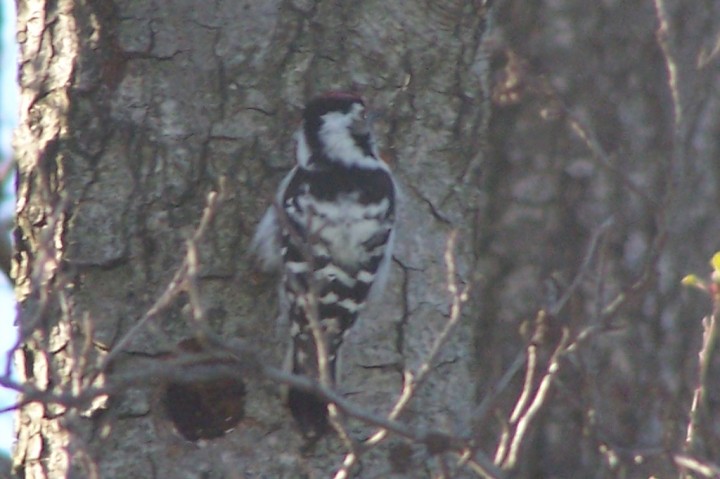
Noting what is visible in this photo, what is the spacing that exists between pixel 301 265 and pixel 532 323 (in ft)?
5.83

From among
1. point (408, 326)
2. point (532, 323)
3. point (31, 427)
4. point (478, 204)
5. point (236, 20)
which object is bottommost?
point (532, 323)

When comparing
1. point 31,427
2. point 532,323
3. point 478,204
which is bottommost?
point 532,323

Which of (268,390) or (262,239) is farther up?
(262,239)

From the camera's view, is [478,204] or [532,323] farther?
[532,323]

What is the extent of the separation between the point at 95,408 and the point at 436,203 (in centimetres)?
115

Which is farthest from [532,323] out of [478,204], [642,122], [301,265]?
[301,265]

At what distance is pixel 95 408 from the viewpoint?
3.54 meters

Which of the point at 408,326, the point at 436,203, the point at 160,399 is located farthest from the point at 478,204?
the point at 160,399

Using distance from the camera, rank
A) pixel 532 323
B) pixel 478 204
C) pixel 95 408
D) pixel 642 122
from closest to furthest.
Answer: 1. pixel 95 408
2. pixel 478 204
3. pixel 532 323
4. pixel 642 122

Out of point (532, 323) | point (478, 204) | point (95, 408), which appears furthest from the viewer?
point (532, 323)

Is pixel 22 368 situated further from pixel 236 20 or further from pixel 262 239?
pixel 236 20

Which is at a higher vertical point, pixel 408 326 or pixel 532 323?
pixel 408 326

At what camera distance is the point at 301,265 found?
3.78 metres

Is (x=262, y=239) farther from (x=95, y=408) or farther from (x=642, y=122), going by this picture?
(x=642, y=122)
